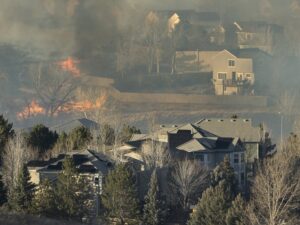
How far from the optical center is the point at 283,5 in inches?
5812

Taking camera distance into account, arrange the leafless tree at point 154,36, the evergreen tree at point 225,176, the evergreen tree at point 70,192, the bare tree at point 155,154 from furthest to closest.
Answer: the leafless tree at point 154,36
the bare tree at point 155,154
the evergreen tree at point 225,176
the evergreen tree at point 70,192

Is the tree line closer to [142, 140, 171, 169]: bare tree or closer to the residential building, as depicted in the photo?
[142, 140, 171, 169]: bare tree

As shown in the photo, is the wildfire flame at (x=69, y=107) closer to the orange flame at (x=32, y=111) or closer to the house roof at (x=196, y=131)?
the orange flame at (x=32, y=111)

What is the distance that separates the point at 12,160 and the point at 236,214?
31.4 feet

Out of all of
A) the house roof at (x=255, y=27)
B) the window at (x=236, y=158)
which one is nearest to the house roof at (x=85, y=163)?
the window at (x=236, y=158)

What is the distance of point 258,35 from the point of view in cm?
11944

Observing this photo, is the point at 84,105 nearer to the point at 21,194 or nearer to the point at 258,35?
the point at 258,35

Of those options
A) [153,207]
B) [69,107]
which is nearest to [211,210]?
[153,207]

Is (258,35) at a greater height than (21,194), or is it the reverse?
(258,35)

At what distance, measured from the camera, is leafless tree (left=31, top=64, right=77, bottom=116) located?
9300cm

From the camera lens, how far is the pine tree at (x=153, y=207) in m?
44.2

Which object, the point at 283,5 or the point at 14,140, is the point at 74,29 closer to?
the point at 283,5

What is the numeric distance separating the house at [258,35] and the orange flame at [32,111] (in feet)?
91.2

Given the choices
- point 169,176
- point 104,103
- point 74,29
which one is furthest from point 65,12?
point 169,176
